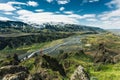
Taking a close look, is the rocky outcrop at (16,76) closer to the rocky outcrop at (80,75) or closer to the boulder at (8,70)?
the rocky outcrop at (80,75)

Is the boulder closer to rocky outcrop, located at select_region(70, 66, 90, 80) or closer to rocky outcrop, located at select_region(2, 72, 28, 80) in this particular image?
rocky outcrop, located at select_region(2, 72, 28, 80)

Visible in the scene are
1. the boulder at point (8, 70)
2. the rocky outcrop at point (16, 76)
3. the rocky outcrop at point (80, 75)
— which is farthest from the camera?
the boulder at point (8, 70)

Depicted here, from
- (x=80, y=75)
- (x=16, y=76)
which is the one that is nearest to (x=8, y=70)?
(x=16, y=76)

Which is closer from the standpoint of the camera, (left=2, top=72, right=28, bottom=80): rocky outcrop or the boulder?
(left=2, top=72, right=28, bottom=80): rocky outcrop

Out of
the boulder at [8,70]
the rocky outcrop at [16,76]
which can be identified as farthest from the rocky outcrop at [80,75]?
the boulder at [8,70]

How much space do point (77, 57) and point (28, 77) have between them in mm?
120300

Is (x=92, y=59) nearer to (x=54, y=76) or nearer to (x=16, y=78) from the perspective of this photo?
(x=54, y=76)

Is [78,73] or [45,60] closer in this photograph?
[78,73]

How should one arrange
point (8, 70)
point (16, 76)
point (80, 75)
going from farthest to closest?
point (8, 70)
point (16, 76)
point (80, 75)

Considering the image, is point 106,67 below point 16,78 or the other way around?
below

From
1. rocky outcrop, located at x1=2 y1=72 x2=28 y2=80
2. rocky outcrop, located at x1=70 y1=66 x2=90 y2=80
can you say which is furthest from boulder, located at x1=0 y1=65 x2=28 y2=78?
rocky outcrop, located at x1=70 y1=66 x2=90 y2=80

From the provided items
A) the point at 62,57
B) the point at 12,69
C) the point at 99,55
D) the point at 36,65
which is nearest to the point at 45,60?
the point at 36,65

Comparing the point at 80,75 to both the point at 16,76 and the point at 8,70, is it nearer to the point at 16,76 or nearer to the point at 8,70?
the point at 16,76

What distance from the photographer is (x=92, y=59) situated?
153 m
